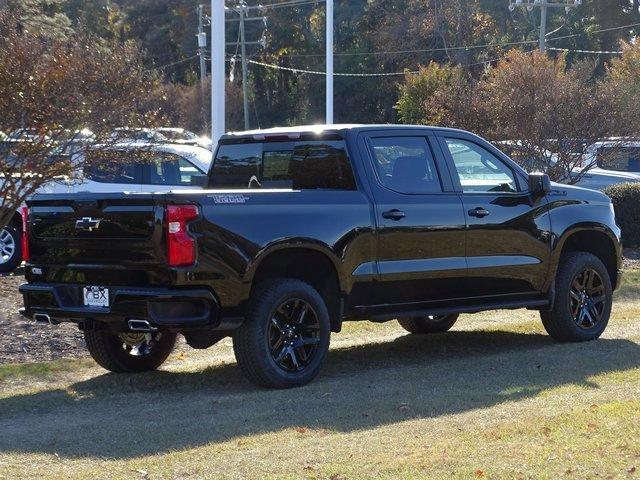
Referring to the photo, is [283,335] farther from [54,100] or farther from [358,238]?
[54,100]

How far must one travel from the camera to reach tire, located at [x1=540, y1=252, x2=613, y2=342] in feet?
35.1

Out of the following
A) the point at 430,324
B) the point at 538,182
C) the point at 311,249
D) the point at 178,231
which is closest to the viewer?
the point at 178,231

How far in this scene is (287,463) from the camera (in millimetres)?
6328

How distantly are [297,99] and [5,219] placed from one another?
177 feet

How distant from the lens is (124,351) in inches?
382

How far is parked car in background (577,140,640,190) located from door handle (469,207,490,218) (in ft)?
33.4


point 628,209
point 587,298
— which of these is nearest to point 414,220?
point 587,298

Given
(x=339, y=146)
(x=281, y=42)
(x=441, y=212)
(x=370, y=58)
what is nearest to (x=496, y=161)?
(x=441, y=212)

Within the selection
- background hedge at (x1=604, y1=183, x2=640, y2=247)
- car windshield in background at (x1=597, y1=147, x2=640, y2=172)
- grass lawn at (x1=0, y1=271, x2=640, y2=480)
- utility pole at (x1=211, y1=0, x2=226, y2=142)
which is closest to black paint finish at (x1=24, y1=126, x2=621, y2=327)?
grass lawn at (x1=0, y1=271, x2=640, y2=480)

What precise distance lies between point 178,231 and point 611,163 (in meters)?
14.7

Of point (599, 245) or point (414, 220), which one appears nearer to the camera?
point (414, 220)

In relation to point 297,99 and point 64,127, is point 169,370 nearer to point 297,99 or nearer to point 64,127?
point 64,127

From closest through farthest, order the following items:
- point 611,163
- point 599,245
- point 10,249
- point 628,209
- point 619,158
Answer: point 599,245
point 10,249
point 628,209
point 611,163
point 619,158

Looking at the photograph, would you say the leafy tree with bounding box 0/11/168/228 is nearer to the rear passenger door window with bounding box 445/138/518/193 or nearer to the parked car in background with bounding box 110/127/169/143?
the parked car in background with bounding box 110/127/169/143
